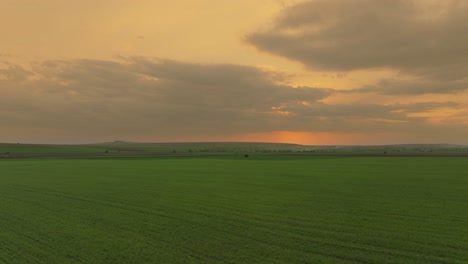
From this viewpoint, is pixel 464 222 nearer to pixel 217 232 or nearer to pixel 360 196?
pixel 360 196

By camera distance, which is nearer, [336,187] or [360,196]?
[360,196]

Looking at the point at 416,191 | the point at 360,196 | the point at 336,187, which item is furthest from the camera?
the point at 336,187

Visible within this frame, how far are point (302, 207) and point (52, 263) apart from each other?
1208cm

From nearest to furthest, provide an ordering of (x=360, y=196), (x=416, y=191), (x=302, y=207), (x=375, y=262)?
(x=375, y=262) → (x=302, y=207) → (x=360, y=196) → (x=416, y=191)

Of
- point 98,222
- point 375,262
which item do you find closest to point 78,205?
point 98,222

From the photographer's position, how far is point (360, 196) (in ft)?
69.8

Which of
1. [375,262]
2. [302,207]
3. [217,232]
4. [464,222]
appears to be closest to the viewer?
[375,262]

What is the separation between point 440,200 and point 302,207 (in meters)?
8.78

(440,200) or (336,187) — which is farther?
(336,187)

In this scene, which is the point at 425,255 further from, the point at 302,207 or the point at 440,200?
the point at 440,200

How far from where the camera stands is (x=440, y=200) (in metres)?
19.3

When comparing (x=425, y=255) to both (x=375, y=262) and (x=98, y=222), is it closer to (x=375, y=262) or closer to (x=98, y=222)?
(x=375, y=262)

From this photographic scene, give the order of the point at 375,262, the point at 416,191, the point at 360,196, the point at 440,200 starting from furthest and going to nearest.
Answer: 1. the point at 416,191
2. the point at 360,196
3. the point at 440,200
4. the point at 375,262

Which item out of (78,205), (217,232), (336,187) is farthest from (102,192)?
(336,187)
